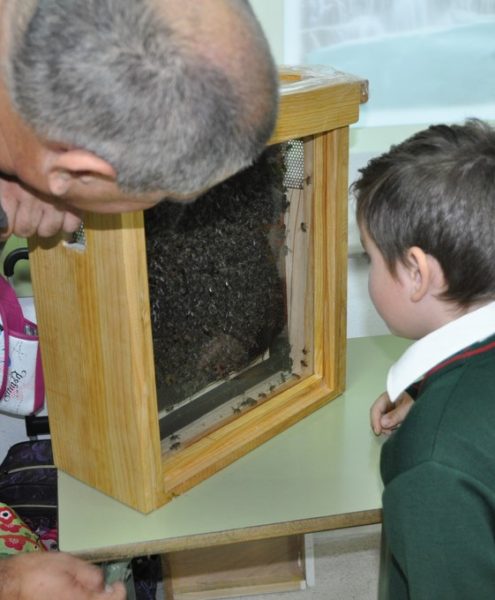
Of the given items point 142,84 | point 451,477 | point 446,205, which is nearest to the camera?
point 142,84

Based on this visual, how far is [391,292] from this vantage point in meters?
1.17

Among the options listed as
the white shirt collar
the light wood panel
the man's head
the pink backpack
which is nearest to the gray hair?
the man's head

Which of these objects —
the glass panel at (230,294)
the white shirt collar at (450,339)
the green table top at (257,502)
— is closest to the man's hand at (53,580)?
the green table top at (257,502)

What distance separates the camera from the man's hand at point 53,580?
1.18 m

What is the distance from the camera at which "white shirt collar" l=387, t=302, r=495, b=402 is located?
3.57 feet

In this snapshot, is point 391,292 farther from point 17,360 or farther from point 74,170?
point 17,360

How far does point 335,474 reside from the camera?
1.35m

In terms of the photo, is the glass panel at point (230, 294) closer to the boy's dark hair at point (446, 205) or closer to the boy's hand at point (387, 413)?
the boy's hand at point (387, 413)

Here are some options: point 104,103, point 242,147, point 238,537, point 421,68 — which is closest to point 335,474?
point 238,537

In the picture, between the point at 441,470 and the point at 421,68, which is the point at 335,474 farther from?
the point at 421,68

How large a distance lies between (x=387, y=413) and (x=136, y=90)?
2.86 ft

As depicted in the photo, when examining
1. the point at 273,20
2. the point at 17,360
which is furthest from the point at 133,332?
the point at 273,20

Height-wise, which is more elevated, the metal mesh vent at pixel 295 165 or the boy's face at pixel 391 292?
the metal mesh vent at pixel 295 165

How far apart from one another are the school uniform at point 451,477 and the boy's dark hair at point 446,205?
0.22 feet
